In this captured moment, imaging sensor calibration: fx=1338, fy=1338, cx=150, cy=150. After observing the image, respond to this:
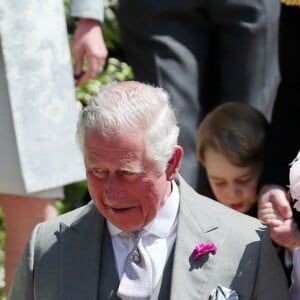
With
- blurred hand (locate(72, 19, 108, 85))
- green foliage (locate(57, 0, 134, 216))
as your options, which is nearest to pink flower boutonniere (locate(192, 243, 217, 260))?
blurred hand (locate(72, 19, 108, 85))

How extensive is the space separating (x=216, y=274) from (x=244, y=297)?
100 millimetres

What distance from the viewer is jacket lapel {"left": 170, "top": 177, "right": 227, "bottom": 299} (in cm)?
366

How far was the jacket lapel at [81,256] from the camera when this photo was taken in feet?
12.2

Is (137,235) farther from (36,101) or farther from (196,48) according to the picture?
(196,48)

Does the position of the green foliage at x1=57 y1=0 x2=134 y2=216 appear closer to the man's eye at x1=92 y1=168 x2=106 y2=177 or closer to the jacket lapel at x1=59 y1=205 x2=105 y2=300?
the jacket lapel at x1=59 y1=205 x2=105 y2=300

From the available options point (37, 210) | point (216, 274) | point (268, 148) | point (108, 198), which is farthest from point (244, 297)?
point (37, 210)

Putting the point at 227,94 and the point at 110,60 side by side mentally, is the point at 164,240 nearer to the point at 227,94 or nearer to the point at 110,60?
the point at 227,94

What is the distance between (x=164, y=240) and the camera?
376cm

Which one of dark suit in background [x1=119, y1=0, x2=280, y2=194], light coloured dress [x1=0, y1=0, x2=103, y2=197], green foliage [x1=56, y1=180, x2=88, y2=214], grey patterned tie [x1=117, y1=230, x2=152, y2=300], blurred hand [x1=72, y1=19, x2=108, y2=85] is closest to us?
grey patterned tie [x1=117, y1=230, x2=152, y2=300]

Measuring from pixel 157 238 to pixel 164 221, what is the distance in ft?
0.17

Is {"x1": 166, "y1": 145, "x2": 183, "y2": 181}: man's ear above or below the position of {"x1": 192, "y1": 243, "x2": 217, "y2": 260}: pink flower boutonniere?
above

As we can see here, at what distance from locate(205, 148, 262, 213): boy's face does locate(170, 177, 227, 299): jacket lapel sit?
35.1 inches

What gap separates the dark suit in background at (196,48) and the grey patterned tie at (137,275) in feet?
4.66

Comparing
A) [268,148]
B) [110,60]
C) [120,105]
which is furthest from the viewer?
[110,60]
